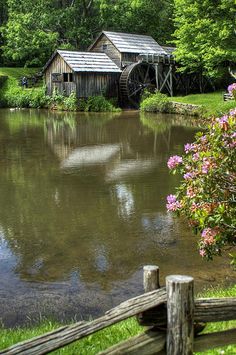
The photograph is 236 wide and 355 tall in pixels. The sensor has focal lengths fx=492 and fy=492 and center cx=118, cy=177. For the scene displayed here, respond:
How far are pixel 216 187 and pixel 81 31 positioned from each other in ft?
156

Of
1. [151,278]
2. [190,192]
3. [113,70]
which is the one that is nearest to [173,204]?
[190,192]

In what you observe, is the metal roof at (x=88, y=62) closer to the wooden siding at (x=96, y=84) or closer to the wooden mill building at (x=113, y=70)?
the wooden mill building at (x=113, y=70)

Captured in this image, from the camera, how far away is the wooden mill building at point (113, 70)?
40125 mm

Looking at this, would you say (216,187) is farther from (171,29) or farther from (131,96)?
(171,29)

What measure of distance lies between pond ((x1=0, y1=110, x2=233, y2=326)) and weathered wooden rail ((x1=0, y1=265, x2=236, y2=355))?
10.8 ft

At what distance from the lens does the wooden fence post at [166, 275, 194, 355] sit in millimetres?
3289

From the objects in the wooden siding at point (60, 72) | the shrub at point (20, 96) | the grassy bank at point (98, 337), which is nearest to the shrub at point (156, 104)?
the wooden siding at point (60, 72)

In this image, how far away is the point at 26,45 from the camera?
48.9m

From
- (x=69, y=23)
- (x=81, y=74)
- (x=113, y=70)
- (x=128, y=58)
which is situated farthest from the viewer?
(x=69, y=23)

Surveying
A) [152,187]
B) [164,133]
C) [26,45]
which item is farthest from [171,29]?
[152,187]

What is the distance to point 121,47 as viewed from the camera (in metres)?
43.2

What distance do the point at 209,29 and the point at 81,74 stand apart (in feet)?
39.0

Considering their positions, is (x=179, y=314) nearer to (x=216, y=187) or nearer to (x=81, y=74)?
(x=216, y=187)

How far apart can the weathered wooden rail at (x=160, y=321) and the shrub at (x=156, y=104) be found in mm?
32865
